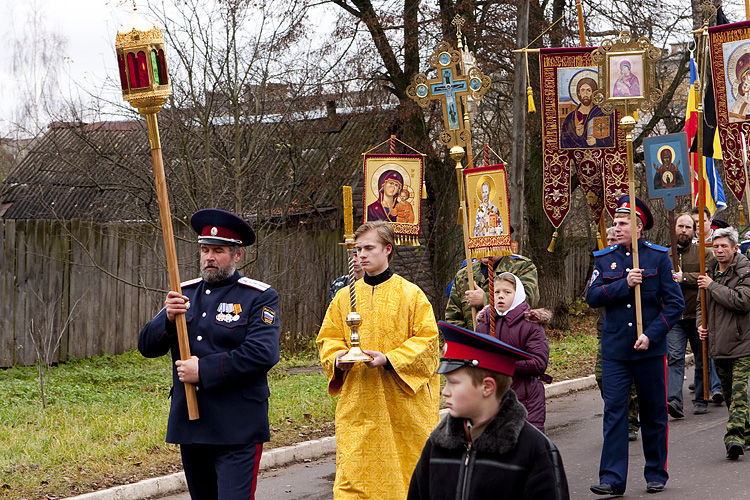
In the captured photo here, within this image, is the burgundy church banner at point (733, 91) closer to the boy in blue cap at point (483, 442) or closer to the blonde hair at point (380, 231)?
the blonde hair at point (380, 231)

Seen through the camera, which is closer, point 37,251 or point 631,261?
point 631,261

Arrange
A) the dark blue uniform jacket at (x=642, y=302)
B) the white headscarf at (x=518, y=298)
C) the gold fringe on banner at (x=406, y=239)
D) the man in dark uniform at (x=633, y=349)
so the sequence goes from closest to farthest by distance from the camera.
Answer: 1. the white headscarf at (x=518, y=298)
2. the man in dark uniform at (x=633, y=349)
3. the dark blue uniform jacket at (x=642, y=302)
4. the gold fringe on banner at (x=406, y=239)

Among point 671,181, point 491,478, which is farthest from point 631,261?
point 491,478

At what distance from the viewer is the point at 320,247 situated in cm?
1720

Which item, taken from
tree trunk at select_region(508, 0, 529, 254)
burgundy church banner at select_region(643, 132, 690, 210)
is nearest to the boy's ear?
burgundy church banner at select_region(643, 132, 690, 210)

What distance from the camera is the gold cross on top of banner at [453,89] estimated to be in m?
7.58

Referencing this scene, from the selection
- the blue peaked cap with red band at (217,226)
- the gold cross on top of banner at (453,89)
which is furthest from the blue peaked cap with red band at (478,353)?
the gold cross on top of banner at (453,89)

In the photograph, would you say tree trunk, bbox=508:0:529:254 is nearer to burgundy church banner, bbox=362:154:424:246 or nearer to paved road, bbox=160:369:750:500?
paved road, bbox=160:369:750:500

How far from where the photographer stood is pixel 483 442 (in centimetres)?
314

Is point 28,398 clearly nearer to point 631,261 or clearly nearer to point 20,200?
point 631,261

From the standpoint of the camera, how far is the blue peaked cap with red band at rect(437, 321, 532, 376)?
3270mm

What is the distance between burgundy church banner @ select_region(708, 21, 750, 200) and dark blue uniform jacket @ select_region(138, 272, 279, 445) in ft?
21.5

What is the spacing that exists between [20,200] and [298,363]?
1259cm

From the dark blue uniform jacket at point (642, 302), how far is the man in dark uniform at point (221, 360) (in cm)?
307
